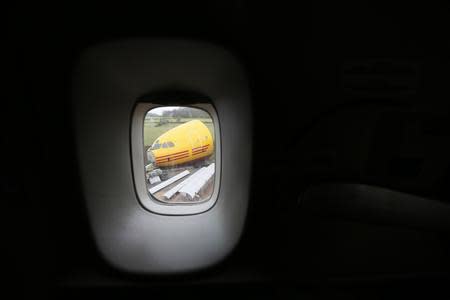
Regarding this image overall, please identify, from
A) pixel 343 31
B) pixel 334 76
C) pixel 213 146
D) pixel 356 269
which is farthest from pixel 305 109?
pixel 356 269

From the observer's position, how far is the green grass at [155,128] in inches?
38.9

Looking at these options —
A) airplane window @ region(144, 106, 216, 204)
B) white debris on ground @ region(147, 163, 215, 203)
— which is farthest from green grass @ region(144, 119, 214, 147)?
white debris on ground @ region(147, 163, 215, 203)

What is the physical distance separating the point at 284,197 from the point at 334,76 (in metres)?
0.41

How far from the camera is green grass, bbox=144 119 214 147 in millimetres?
987

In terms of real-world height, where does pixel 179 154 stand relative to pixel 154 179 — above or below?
above

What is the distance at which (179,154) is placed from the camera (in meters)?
1.06

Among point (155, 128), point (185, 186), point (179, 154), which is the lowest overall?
point (185, 186)

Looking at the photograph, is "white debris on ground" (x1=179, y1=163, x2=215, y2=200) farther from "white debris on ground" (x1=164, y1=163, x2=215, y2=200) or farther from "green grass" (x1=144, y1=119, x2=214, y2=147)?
"green grass" (x1=144, y1=119, x2=214, y2=147)

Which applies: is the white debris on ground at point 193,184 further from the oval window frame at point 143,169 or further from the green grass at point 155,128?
the green grass at point 155,128

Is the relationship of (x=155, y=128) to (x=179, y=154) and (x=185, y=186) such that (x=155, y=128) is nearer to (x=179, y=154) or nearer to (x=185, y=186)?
(x=179, y=154)

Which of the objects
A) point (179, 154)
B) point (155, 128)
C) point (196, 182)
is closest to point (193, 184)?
point (196, 182)

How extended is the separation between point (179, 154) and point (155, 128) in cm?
15

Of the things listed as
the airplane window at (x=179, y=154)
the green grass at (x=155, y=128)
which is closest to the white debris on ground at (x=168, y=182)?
the airplane window at (x=179, y=154)

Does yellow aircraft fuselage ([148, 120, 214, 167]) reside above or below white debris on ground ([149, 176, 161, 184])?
above
